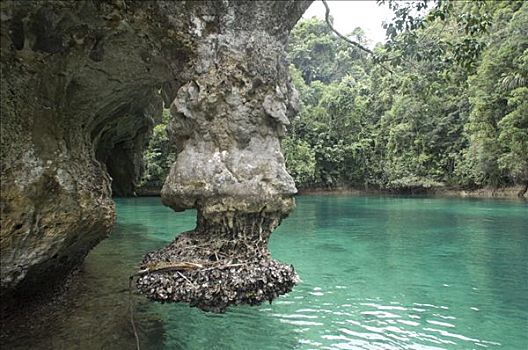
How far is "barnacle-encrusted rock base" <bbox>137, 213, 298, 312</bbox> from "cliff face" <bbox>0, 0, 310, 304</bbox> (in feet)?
0.69

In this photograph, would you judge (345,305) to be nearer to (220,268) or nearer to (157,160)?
(220,268)

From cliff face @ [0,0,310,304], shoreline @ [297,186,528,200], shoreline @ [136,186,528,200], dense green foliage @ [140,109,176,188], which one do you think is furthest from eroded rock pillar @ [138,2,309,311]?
shoreline @ [297,186,528,200]

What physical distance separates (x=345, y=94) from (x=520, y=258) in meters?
33.6

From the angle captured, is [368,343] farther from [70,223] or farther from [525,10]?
[525,10]

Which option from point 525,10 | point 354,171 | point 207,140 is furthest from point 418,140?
point 207,140

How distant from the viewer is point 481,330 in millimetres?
6234

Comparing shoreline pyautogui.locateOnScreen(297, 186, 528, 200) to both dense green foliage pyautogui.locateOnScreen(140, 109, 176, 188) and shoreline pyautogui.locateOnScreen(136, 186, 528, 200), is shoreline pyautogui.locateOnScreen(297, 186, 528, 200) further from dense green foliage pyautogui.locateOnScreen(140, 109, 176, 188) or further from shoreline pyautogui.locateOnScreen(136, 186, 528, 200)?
dense green foliage pyautogui.locateOnScreen(140, 109, 176, 188)

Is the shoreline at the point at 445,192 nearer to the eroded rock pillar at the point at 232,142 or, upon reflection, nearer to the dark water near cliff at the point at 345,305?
the dark water near cliff at the point at 345,305

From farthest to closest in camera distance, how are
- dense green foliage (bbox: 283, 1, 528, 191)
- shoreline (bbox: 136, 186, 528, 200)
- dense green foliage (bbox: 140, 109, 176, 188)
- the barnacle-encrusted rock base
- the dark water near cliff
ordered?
shoreline (bbox: 136, 186, 528, 200)
dense green foliage (bbox: 140, 109, 176, 188)
dense green foliage (bbox: 283, 1, 528, 191)
the dark water near cliff
the barnacle-encrusted rock base

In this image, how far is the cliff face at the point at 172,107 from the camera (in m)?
4.16

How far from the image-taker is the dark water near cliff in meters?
5.52

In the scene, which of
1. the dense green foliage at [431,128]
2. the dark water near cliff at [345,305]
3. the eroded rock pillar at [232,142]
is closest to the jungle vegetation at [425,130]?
the dense green foliage at [431,128]

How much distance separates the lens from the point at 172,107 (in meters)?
4.75

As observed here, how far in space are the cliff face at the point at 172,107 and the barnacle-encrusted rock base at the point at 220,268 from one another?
210 millimetres
